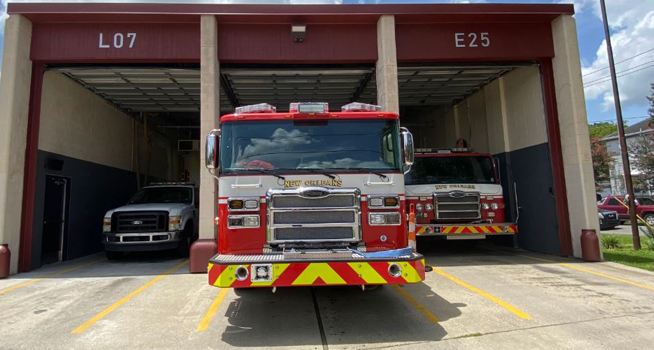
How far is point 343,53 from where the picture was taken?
9383 mm

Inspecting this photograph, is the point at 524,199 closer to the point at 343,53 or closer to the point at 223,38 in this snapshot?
the point at 343,53

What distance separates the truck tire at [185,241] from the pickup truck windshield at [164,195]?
1001 millimetres

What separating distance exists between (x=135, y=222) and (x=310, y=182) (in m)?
6.91

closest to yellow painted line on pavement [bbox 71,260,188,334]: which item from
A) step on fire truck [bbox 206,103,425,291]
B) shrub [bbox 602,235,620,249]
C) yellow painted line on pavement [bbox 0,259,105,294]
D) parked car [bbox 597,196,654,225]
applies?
step on fire truck [bbox 206,103,425,291]

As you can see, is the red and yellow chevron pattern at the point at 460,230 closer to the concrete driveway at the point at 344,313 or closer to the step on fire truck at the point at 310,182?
the concrete driveway at the point at 344,313

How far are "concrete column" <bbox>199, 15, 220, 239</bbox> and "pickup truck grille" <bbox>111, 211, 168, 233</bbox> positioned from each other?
240cm

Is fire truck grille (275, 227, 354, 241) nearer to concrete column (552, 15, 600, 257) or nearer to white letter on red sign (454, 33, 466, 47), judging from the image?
white letter on red sign (454, 33, 466, 47)

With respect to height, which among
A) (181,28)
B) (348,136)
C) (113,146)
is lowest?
(348,136)

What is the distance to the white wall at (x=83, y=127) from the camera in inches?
384

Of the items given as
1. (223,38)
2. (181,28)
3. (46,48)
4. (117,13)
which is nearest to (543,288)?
(223,38)

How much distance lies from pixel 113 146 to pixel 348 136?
11.5 metres

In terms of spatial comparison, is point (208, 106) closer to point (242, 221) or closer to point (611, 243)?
point (242, 221)

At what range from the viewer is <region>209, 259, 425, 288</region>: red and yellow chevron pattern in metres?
4.10

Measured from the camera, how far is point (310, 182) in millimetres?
4883
